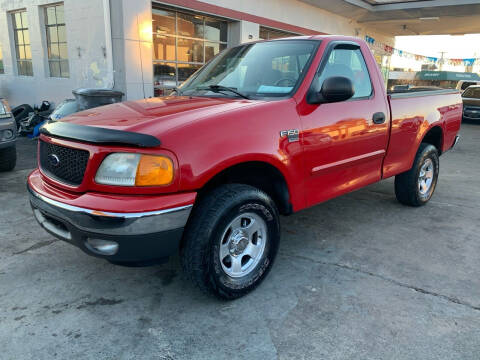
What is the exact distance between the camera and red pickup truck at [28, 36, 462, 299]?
7.59ft

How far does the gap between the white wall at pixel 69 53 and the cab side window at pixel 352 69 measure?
24.4 ft

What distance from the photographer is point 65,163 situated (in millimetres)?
2596

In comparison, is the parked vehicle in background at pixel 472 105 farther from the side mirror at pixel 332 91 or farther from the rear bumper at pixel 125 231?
the rear bumper at pixel 125 231

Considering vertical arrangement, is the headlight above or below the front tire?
above

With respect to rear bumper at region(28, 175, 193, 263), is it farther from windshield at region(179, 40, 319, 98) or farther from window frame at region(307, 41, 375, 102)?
window frame at region(307, 41, 375, 102)

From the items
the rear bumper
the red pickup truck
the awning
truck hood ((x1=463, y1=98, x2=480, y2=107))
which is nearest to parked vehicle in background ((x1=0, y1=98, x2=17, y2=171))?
the red pickup truck

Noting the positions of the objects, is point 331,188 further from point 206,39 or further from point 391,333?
point 206,39

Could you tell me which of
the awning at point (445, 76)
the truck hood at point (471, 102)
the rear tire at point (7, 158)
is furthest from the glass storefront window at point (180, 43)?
the awning at point (445, 76)

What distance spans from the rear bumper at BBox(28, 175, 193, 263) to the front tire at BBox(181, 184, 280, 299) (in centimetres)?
15

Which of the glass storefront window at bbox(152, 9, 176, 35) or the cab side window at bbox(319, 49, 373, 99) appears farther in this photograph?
the glass storefront window at bbox(152, 9, 176, 35)

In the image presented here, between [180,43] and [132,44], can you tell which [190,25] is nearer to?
[180,43]

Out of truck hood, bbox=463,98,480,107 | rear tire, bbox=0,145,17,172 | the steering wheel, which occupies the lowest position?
rear tire, bbox=0,145,17,172

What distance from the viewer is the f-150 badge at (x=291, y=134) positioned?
2.87m

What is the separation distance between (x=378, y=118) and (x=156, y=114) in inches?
86.1
